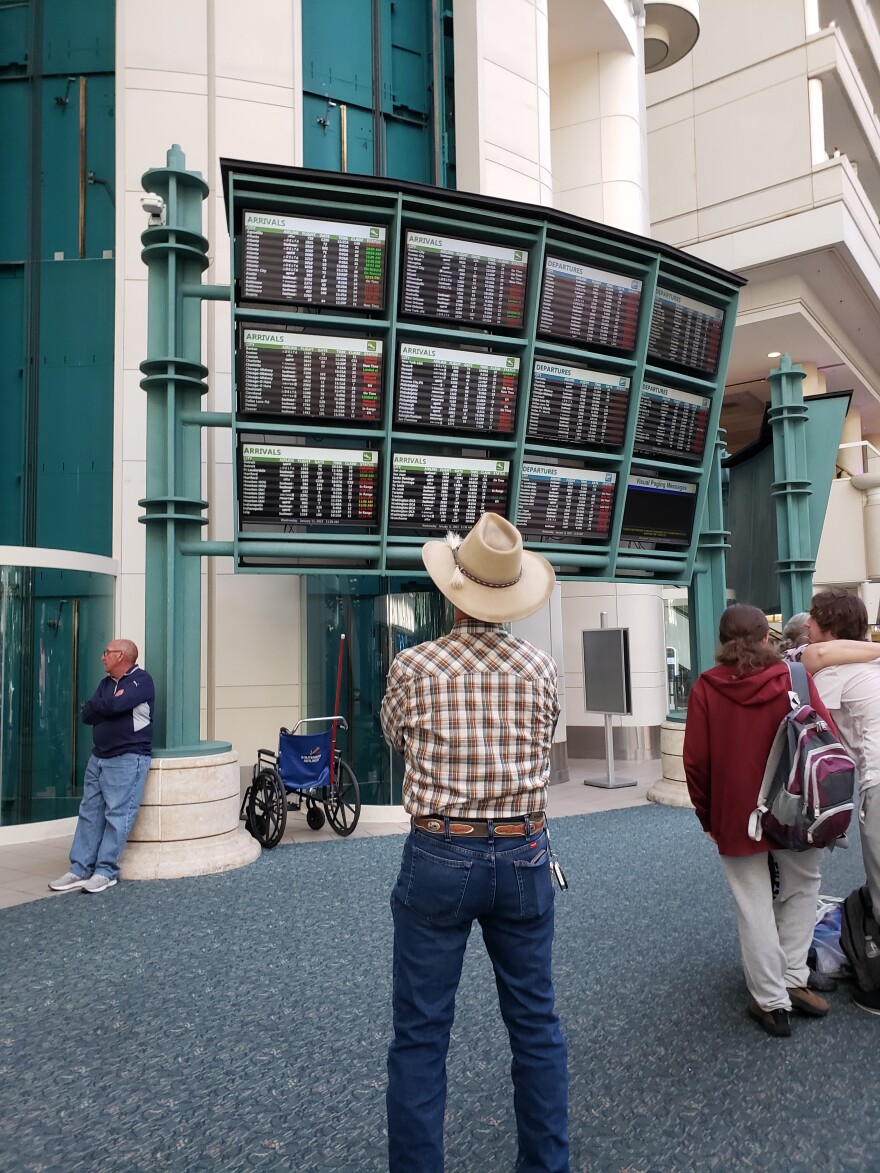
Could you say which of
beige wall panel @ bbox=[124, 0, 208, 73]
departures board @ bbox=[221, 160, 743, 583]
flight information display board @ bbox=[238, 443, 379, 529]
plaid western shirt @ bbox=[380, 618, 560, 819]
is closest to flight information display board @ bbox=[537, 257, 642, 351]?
departures board @ bbox=[221, 160, 743, 583]

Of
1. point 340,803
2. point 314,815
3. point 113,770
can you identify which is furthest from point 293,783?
point 113,770

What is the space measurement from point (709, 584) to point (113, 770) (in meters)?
6.27

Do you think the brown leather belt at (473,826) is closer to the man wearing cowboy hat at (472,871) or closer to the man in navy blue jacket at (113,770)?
the man wearing cowboy hat at (472,871)

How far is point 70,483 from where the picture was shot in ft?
33.6

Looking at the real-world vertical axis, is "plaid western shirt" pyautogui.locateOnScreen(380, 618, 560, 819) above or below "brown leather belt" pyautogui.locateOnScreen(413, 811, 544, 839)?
above

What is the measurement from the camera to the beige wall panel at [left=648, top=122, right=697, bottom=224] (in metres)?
19.2

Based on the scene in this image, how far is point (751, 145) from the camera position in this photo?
59.4 feet

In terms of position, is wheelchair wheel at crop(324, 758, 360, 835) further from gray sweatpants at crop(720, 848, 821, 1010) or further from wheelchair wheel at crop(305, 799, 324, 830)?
gray sweatpants at crop(720, 848, 821, 1010)

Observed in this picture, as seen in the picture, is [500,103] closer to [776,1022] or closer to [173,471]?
[173,471]

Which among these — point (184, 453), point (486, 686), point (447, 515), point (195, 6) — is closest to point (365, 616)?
point (447, 515)

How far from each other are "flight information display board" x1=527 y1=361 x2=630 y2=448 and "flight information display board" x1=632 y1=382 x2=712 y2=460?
0.90 ft

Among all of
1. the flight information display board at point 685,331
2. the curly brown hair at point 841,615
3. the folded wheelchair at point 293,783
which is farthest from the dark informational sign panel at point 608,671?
the curly brown hair at point 841,615

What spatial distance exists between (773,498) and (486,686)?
8670 millimetres

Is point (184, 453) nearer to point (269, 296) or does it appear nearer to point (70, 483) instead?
point (269, 296)
